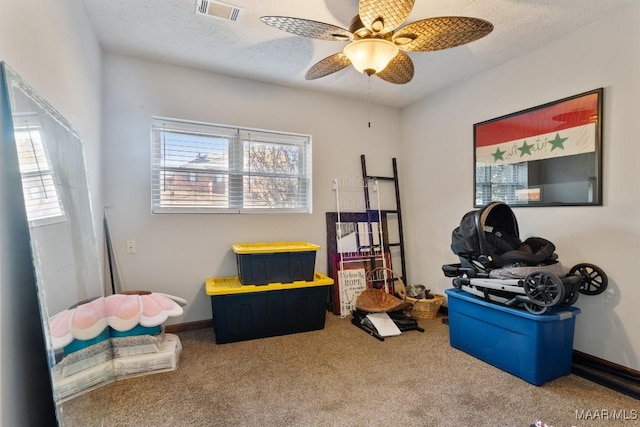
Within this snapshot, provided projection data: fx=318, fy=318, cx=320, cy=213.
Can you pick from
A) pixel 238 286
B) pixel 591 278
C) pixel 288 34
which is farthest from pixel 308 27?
pixel 591 278

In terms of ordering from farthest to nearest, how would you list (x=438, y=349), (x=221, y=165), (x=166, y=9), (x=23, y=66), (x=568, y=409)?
(x=221, y=165)
(x=438, y=349)
(x=166, y=9)
(x=568, y=409)
(x=23, y=66)

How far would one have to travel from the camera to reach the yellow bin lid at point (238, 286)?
Result: 2.76m

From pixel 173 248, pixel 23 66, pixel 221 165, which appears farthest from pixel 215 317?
pixel 23 66

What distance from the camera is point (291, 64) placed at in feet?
9.80

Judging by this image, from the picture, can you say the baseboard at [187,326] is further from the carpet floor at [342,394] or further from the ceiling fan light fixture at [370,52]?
the ceiling fan light fixture at [370,52]

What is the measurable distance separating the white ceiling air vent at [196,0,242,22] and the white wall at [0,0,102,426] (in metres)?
0.74

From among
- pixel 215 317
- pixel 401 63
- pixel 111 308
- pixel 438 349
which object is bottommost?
pixel 438 349

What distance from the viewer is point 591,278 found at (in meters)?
2.36

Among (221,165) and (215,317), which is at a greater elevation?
(221,165)

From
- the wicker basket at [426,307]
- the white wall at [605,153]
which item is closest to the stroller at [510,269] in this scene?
the white wall at [605,153]

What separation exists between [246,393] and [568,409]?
1942 millimetres

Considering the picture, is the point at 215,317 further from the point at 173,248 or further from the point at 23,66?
the point at 23,66

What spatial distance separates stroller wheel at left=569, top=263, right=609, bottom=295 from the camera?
2.29 m

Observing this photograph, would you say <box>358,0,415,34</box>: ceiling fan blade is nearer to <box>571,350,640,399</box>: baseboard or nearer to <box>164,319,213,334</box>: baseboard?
<box>571,350,640,399</box>: baseboard
